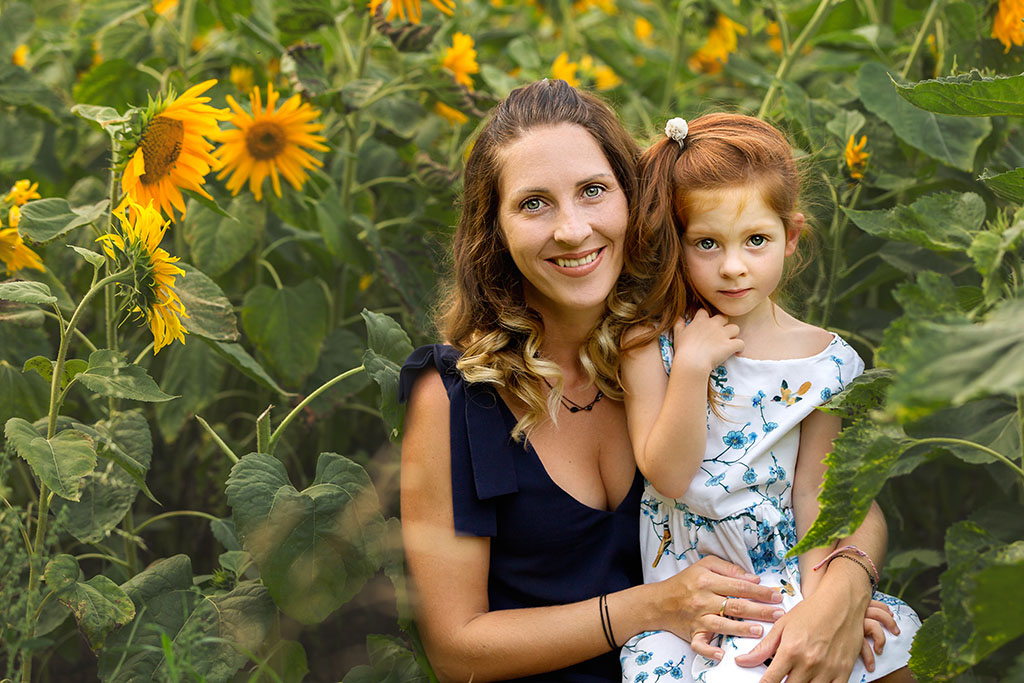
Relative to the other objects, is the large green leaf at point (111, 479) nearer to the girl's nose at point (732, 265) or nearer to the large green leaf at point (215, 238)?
the large green leaf at point (215, 238)

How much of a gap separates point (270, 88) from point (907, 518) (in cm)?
165

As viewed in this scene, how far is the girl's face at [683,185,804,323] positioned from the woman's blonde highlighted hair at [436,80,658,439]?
9 cm

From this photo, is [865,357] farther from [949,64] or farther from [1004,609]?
[1004,609]

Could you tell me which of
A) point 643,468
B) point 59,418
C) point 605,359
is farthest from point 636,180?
point 59,418

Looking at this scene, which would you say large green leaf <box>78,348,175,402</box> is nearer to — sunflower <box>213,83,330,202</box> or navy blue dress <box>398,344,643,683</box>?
navy blue dress <box>398,344,643,683</box>

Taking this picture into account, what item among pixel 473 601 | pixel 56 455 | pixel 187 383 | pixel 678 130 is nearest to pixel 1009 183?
pixel 678 130

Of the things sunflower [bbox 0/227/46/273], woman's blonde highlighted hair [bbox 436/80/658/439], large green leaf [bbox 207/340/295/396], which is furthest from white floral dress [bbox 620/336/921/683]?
sunflower [bbox 0/227/46/273]

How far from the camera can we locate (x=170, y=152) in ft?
5.01

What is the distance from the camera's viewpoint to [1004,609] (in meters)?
0.87

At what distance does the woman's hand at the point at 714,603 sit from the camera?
1284 millimetres

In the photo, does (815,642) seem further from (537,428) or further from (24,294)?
(24,294)

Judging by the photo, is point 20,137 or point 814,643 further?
point 20,137

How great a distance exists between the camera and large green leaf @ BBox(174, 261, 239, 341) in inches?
58.4

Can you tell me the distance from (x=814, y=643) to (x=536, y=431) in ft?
1.57
